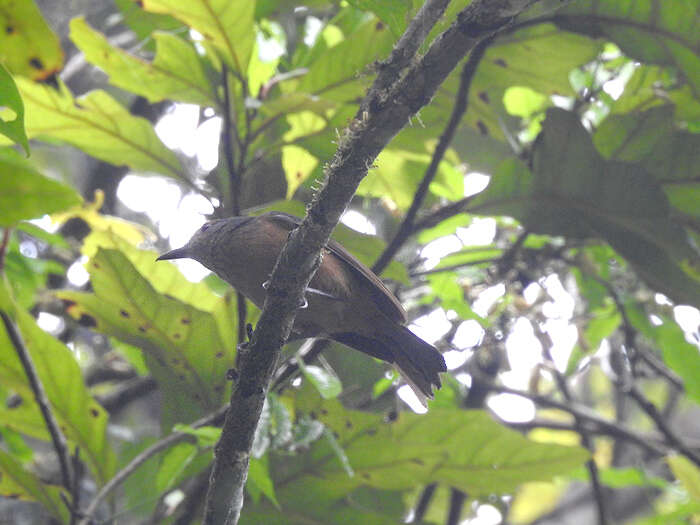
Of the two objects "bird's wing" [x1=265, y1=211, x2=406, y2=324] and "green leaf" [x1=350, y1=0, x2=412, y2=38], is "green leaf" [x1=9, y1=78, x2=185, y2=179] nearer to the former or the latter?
"bird's wing" [x1=265, y1=211, x2=406, y2=324]

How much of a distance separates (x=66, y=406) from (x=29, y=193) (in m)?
1.57

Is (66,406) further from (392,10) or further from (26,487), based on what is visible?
(392,10)

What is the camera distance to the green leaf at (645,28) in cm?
307

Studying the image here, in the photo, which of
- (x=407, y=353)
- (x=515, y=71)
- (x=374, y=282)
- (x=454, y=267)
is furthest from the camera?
(x=454, y=267)

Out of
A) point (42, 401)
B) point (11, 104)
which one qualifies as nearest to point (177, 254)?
point (42, 401)

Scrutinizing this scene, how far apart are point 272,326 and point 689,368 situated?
2.41 meters

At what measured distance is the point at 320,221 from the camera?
196cm

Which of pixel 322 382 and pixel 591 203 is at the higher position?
pixel 591 203

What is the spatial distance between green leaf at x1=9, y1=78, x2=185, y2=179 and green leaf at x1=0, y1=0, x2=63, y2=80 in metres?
0.25

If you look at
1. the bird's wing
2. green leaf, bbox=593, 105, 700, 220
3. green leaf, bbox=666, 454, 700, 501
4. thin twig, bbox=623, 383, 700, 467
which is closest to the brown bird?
the bird's wing

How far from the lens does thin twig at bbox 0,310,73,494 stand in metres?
2.88

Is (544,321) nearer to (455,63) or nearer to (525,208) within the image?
(525,208)

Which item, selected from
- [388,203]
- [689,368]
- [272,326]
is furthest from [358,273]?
[689,368]

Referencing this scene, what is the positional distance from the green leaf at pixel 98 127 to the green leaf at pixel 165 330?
592mm
